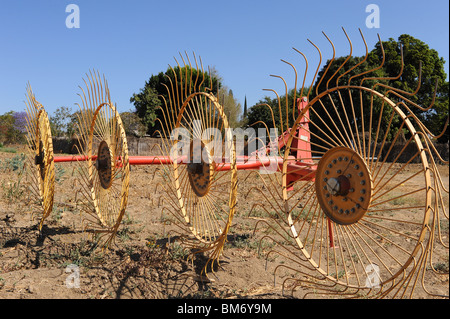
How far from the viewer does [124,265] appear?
407cm

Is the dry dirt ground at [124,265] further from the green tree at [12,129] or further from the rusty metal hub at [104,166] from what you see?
the green tree at [12,129]

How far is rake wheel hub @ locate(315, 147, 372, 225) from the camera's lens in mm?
2706

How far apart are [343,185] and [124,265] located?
2.62 m

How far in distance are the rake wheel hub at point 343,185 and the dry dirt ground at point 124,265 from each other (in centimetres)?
115

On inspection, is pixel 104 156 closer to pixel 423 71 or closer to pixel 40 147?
pixel 40 147

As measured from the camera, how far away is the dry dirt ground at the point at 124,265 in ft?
11.8

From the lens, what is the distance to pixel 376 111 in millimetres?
20766

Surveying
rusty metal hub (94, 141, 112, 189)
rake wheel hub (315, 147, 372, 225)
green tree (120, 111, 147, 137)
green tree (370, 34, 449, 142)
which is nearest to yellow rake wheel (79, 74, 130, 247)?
rusty metal hub (94, 141, 112, 189)

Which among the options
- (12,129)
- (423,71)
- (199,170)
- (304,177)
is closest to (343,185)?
(304,177)

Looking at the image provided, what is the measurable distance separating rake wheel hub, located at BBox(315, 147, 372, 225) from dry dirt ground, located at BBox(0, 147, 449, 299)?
1.15 metres

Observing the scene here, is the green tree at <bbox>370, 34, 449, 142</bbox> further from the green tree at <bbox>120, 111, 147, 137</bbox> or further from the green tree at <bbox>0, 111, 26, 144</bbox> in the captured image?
the green tree at <bbox>0, 111, 26, 144</bbox>

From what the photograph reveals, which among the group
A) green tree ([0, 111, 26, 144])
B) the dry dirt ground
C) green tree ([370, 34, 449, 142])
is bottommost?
the dry dirt ground

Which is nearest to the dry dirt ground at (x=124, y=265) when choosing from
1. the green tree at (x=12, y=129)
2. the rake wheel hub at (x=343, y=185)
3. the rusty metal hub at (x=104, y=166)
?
the rusty metal hub at (x=104, y=166)

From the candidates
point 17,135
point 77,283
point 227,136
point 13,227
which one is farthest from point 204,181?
point 17,135
